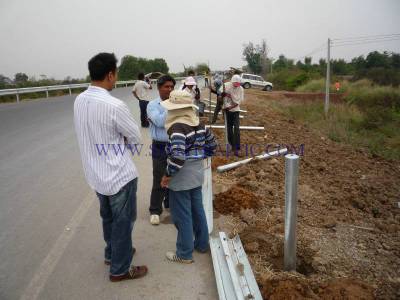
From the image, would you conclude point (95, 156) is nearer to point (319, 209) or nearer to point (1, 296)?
point (1, 296)

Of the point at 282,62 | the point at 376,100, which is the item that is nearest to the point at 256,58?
the point at 282,62

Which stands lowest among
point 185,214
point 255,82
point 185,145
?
point 185,214

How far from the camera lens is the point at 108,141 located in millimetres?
2869

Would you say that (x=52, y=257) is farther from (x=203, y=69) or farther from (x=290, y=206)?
(x=203, y=69)

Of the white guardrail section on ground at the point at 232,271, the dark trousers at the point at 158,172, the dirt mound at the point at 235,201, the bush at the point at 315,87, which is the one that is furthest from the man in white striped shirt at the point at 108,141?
the bush at the point at 315,87

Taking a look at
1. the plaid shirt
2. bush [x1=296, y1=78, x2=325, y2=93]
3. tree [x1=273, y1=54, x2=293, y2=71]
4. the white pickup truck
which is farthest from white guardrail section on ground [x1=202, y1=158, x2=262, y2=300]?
tree [x1=273, y1=54, x2=293, y2=71]

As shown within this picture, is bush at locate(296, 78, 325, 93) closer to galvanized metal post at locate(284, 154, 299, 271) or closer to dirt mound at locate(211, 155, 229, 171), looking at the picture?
dirt mound at locate(211, 155, 229, 171)

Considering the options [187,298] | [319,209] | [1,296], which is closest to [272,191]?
[319,209]

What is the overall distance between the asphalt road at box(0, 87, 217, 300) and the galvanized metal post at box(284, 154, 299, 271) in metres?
0.76

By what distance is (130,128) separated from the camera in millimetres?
2904

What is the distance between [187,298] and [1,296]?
5.20 feet

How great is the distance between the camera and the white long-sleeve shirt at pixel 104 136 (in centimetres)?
278

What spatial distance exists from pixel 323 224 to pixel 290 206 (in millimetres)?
1797

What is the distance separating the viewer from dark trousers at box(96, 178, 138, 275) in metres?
3.02
